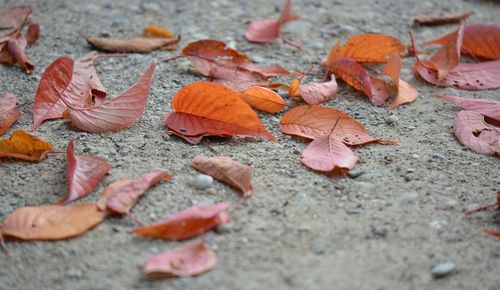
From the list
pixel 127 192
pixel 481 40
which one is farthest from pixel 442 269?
pixel 481 40

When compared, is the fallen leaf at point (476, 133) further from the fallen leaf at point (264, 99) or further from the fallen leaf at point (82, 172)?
the fallen leaf at point (82, 172)

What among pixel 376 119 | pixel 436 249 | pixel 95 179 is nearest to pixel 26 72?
pixel 95 179

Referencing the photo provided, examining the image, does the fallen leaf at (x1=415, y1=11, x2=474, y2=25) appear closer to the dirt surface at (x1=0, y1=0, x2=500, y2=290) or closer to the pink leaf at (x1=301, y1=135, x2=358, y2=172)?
the dirt surface at (x1=0, y1=0, x2=500, y2=290)

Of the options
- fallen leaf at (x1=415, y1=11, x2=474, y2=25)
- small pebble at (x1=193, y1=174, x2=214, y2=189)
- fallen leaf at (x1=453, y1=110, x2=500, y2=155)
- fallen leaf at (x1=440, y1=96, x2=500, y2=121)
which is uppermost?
small pebble at (x1=193, y1=174, x2=214, y2=189)

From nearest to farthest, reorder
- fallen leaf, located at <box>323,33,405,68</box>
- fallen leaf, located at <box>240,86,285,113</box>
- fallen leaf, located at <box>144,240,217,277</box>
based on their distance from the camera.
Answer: fallen leaf, located at <box>144,240,217,277</box> < fallen leaf, located at <box>240,86,285,113</box> < fallen leaf, located at <box>323,33,405,68</box>

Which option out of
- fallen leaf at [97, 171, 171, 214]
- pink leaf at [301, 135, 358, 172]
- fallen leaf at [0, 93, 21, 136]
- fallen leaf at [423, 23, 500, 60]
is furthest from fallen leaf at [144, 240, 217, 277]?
fallen leaf at [423, 23, 500, 60]

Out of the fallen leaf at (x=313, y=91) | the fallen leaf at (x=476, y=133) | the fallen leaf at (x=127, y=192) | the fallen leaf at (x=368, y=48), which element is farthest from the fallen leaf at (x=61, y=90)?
the fallen leaf at (x=476, y=133)
